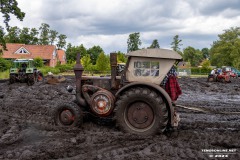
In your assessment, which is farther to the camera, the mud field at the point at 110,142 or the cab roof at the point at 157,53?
the cab roof at the point at 157,53

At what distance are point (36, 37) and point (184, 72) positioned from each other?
5111 cm

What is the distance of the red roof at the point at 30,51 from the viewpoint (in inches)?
2614

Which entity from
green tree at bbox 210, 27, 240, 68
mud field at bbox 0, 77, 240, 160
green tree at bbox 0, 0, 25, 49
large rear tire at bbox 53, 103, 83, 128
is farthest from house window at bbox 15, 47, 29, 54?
large rear tire at bbox 53, 103, 83, 128

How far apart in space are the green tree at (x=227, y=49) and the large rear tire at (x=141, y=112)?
236 feet

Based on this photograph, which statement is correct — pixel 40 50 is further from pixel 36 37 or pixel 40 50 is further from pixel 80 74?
pixel 80 74

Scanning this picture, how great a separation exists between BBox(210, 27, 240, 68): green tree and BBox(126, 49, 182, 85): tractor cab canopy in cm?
Result: 7157

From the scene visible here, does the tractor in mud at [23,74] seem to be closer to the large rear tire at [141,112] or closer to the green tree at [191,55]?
the large rear tire at [141,112]

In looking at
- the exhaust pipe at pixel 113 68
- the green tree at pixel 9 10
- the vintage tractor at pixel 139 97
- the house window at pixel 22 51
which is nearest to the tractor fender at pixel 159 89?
the vintage tractor at pixel 139 97

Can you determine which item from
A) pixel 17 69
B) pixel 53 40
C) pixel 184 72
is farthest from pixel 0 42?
pixel 53 40

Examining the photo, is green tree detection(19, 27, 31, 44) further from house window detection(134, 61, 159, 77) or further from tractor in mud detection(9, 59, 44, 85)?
house window detection(134, 61, 159, 77)

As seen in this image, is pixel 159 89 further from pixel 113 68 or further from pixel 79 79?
pixel 79 79

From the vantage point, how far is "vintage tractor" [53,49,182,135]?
22.5ft

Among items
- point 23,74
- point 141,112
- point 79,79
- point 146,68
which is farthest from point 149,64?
point 23,74

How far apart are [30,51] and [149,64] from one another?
6390 centimetres
